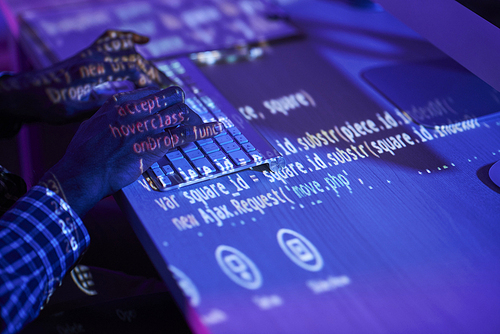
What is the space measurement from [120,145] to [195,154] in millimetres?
104

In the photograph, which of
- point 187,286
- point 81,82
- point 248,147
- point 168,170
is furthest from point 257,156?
point 81,82

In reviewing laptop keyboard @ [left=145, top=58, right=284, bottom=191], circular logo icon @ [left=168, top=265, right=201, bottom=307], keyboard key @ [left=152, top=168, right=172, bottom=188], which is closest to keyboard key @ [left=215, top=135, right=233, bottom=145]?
laptop keyboard @ [left=145, top=58, right=284, bottom=191]

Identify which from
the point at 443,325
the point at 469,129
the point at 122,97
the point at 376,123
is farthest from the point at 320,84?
the point at 443,325

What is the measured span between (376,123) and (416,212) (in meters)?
0.22

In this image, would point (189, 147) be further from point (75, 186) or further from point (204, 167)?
point (75, 186)

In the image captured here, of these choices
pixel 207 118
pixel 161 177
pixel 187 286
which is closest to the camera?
pixel 187 286

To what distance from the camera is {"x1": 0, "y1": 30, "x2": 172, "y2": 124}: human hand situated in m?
0.76

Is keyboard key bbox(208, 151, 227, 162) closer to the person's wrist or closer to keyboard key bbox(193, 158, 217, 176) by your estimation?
keyboard key bbox(193, 158, 217, 176)

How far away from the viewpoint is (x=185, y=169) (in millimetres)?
613

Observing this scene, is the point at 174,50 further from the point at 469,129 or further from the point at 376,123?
the point at 469,129

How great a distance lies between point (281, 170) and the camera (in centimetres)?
65

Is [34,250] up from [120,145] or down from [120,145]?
down

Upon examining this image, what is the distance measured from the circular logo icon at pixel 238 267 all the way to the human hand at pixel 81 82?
1.26 ft

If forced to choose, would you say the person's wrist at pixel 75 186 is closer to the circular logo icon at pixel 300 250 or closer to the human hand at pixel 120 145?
the human hand at pixel 120 145
